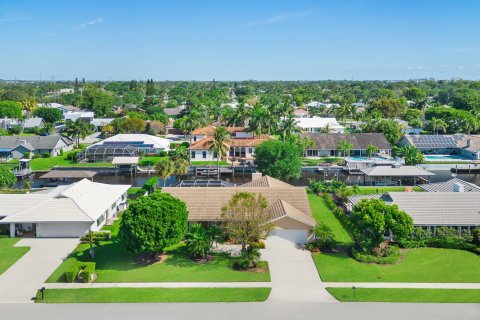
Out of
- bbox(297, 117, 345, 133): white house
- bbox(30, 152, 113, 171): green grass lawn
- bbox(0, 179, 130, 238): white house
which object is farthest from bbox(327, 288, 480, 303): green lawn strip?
bbox(297, 117, 345, 133): white house

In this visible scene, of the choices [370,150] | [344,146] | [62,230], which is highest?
[344,146]

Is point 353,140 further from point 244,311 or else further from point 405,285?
point 244,311

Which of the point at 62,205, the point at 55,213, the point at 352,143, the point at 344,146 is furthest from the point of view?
the point at 352,143

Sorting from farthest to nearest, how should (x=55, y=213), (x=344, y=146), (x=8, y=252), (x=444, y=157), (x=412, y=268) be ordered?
A: 1. (x=444, y=157)
2. (x=344, y=146)
3. (x=55, y=213)
4. (x=8, y=252)
5. (x=412, y=268)

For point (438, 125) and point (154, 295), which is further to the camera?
point (438, 125)

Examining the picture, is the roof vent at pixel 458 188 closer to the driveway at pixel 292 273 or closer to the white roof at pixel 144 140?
the driveway at pixel 292 273

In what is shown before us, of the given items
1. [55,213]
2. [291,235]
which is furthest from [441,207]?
[55,213]

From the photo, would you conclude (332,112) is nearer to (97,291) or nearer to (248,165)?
(248,165)
